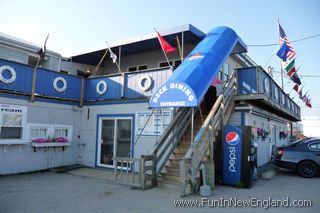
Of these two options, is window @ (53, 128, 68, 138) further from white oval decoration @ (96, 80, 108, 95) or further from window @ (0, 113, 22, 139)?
white oval decoration @ (96, 80, 108, 95)

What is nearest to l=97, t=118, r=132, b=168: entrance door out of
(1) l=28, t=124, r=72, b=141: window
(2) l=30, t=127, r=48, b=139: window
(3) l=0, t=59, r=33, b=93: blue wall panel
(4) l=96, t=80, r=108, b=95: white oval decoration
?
(4) l=96, t=80, r=108, b=95: white oval decoration

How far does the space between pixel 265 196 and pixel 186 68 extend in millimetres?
4539

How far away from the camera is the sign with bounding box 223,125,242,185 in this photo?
853 centimetres

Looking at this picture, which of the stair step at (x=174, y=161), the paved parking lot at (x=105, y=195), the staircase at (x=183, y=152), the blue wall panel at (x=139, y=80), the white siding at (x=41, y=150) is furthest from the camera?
the blue wall panel at (x=139, y=80)

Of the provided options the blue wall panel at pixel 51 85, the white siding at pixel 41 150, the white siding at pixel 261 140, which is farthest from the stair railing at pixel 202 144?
the blue wall panel at pixel 51 85

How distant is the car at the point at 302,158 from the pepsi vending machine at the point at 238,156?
3.47 meters

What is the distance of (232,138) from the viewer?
8742 mm

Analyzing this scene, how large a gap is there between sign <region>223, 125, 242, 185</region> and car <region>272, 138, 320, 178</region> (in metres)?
3.97

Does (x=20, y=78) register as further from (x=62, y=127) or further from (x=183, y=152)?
(x=183, y=152)

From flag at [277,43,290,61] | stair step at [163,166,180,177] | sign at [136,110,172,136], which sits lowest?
stair step at [163,166,180,177]

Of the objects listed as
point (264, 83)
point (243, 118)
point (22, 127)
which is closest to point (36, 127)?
point (22, 127)

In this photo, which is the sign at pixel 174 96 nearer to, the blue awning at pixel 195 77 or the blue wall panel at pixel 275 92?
the blue awning at pixel 195 77

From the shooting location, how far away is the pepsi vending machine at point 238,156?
8.38 meters

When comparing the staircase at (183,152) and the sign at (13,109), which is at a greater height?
the sign at (13,109)
